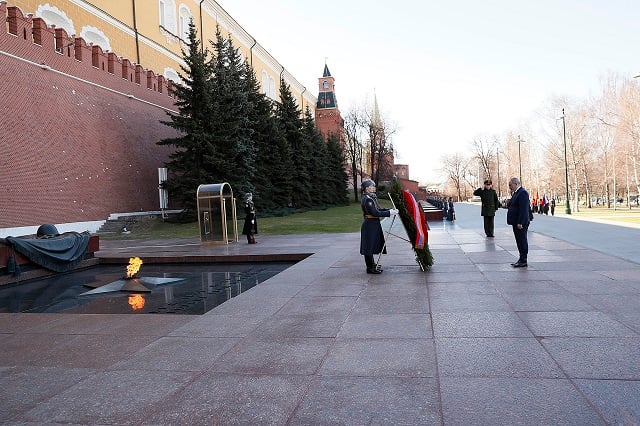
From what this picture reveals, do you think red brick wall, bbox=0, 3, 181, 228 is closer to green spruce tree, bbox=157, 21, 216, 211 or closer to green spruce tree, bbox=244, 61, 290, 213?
green spruce tree, bbox=157, 21, 216, 211

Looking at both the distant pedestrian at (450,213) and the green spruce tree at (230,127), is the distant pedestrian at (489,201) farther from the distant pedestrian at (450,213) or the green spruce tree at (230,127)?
the green spruce tree at (230,127)

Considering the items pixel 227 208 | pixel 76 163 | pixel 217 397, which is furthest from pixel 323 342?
pixel 76 163

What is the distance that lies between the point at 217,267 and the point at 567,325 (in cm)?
885

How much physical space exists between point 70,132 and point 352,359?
23567 mm

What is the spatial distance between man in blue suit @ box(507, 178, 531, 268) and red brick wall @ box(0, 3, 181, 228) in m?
19.2

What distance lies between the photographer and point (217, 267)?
12.2 metres

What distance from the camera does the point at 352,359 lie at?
164 inches

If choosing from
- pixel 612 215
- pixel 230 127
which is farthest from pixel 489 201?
pixel 612 215

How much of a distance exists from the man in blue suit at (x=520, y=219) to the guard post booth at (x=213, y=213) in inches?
422

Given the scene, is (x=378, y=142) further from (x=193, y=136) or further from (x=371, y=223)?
(x=371, y=223)

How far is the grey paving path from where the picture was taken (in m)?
3.18

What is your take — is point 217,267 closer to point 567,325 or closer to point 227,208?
point 227,208

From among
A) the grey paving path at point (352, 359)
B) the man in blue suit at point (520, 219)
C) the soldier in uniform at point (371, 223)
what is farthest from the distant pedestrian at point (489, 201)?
the grey paving path at point (352, 359)

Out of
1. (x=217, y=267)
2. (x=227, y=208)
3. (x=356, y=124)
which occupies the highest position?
(x=356, y=124)
